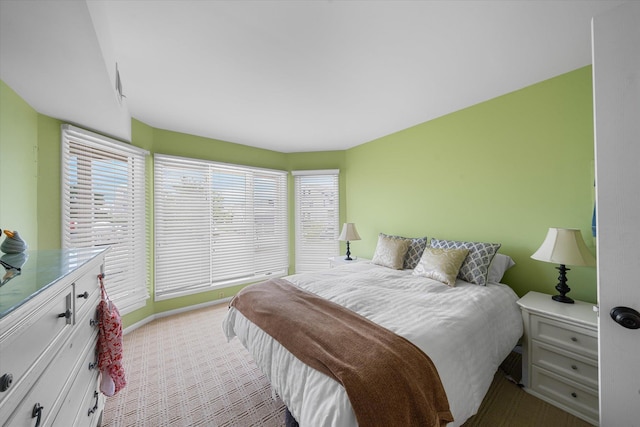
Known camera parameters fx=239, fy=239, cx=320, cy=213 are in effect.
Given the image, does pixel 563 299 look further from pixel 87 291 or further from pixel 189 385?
pixel 87 291

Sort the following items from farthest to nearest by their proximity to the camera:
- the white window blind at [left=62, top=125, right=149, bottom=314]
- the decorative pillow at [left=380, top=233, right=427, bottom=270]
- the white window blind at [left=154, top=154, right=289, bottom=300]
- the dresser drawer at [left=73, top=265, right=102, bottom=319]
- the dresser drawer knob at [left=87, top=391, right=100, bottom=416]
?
the white window blind at [left=154, top=154, right=289, bottom=300]
the decorative pillow at [left=380, top=233, right=427, bottom=270]
the white window blind at [left=62, top=125, right=149, bottom=314]
the dresser drawer knob at [left=87, top=391, right=100, bottom=416]
the dresser drawer at [left=73, top=265, right=102, bottom=319]

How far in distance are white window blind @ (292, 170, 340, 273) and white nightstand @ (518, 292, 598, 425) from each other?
2837 millimetres

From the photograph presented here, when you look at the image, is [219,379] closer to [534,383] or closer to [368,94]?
[534,383]

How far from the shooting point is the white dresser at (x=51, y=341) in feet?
2.03

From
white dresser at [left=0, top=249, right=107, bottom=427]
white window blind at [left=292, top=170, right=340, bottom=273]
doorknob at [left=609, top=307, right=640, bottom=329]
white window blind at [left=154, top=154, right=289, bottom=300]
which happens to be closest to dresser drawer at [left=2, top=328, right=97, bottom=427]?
white dresser at [left=0, top=249, right=107, bottom=427]

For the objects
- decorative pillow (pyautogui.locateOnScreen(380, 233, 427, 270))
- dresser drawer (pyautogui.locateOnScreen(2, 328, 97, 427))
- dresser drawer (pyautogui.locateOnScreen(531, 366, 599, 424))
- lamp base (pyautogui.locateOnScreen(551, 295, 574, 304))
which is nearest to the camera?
dresser drawer (pyautogui.locateOnScreen(2, 328, 97, 427))

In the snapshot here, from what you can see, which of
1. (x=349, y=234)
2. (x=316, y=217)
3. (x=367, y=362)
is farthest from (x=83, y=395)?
(x=316, y=217)

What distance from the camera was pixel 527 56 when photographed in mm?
1863

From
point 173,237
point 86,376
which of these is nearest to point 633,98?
point 86,376

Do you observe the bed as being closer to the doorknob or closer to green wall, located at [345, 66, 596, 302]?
green wall, located at [345, 66, 596, 302]

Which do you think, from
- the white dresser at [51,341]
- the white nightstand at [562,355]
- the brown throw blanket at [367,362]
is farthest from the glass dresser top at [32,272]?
the white nightstand at [562,355]

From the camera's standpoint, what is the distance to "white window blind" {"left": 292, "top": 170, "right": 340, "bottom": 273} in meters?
4.35

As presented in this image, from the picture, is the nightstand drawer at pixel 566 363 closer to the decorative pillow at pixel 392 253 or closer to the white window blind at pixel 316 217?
the decorative pillow at pixel 392 253

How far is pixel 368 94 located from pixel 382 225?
1.99 meters
